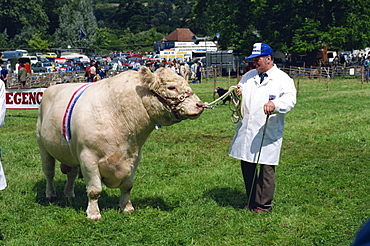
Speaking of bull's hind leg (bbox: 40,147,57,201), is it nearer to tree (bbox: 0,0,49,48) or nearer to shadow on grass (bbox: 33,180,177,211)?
shadow on grass (bbox: 33,180,177,211)

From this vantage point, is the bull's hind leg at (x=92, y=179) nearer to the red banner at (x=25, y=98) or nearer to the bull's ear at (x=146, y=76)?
the bull's ear at (x=146, y=76)

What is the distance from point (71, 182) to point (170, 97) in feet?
8.95

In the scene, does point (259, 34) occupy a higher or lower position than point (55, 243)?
higher

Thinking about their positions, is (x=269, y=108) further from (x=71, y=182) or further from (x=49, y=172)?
(x=49, y=172)

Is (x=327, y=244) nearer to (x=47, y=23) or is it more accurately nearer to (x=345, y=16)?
(x=345, y=16)

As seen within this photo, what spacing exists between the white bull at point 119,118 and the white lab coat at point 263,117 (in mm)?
917

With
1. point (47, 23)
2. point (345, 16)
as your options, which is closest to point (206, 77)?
point (345, 16)

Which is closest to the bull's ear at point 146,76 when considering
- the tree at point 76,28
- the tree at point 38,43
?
the tree at point 76,28

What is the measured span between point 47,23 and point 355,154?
123 m

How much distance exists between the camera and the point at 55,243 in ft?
18.1

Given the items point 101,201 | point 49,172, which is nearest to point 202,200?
point 101,201

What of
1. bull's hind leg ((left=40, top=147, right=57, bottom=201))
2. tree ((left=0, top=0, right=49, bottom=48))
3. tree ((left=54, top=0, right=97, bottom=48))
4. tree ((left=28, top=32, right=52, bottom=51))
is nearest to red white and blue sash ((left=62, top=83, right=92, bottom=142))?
bull's hind leg ((left=40, top=147, right=57, bottom=201))

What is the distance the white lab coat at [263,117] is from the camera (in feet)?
20.5

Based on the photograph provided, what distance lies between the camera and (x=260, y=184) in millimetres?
6418
